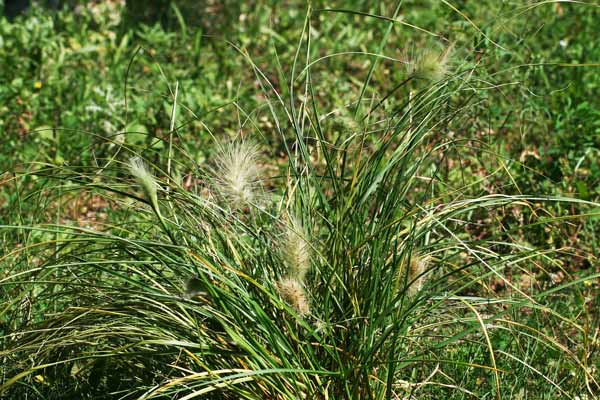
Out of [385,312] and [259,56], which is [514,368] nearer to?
[385,312]

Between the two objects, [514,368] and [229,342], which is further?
[514,368]

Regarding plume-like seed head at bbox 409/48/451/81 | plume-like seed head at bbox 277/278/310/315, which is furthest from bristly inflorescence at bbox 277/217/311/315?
plume-like seed head at bbox 409/48/451/81

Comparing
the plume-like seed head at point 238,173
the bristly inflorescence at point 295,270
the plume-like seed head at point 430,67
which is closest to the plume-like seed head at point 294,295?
the bristly inflorescence at point 295,270

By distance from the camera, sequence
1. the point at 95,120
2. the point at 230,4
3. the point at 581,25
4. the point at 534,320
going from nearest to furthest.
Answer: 1. the point at 534,320
2. the point at 95,120
3. the point at 581,25
4. the point at 230,4

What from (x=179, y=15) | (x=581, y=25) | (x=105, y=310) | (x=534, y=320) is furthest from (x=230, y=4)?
(x=105, y=310)

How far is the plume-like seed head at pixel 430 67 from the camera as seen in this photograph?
256cm

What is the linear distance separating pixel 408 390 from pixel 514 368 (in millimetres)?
446

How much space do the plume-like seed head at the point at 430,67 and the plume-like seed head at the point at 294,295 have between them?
2.24ft

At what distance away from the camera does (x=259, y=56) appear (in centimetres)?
609

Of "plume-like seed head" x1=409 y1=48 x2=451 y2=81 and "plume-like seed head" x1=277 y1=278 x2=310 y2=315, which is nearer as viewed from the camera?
"plume-like seed head" x1=277 y1=278 x2=310 y2=315

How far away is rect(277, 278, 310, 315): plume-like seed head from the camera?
234cm

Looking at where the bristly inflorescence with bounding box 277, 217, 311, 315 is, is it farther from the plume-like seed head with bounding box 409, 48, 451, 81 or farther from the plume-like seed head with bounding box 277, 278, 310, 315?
the plume-like seed head with bounding box 409, 48, 451, 81

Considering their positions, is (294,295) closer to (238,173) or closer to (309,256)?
(309,256)

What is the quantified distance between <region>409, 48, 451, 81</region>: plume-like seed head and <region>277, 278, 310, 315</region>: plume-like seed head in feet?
2.24
